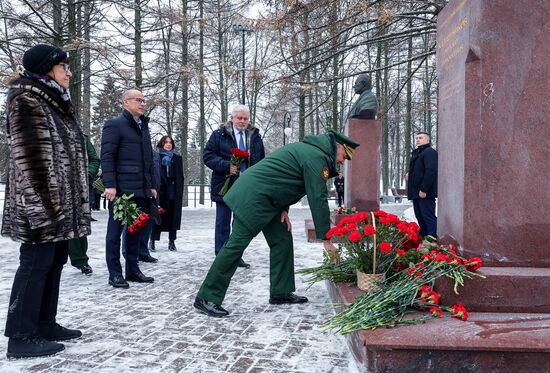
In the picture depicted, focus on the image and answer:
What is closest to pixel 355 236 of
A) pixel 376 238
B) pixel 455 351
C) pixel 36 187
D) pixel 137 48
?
pixel 376 238

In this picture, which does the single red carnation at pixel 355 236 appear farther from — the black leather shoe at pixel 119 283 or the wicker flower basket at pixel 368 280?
the black leather shoe at pixel 119 283

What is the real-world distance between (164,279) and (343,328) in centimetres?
287

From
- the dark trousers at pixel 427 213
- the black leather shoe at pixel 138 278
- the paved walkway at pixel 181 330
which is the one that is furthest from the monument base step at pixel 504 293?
the dark trousers at pixel 427 213

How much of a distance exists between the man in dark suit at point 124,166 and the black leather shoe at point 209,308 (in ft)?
4.02

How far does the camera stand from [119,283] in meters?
4.93

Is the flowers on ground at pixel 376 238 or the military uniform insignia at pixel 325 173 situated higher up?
the military uniform insignia at pixel 325 173

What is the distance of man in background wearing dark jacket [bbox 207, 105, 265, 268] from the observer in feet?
19.2

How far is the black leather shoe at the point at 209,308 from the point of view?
12.9 feet

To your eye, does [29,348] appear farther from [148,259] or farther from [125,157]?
[148,259]

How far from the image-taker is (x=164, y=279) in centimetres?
537

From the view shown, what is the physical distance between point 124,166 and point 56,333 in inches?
80.3

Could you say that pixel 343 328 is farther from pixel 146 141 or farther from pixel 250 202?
pixel 146 141

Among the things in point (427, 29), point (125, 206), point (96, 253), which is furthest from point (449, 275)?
point (427, 29)

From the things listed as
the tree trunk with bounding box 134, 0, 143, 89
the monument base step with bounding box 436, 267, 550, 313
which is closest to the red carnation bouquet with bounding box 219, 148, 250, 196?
the monument base step with bounding box 436, 267, 550, 313
